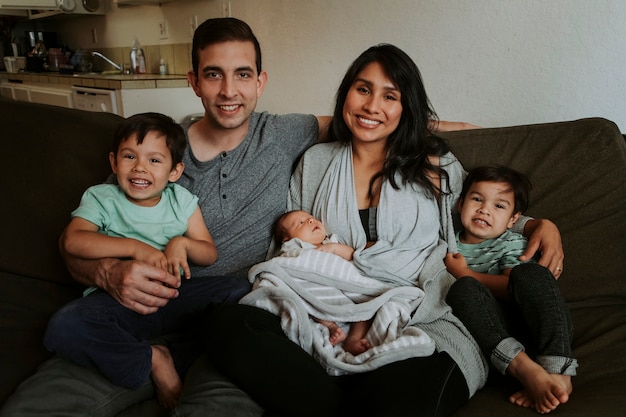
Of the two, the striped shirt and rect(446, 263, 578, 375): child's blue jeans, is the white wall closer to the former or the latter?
the striped shirt

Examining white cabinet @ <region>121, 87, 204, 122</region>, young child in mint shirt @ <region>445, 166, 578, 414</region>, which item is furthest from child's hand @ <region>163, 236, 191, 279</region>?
white cabinet @ <region>121, 87, 204, 122</region>

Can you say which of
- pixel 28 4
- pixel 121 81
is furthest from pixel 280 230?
pixel 28 4

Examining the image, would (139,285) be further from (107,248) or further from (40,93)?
(40,93)

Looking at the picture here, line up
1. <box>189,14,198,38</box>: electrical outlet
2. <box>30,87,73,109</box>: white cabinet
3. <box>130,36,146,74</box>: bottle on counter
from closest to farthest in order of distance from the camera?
<box>189,14,198,38</box>: electrical outlet, <box>30,87,73,109</box>: white cabinet, <box>130,36,146,74</box>: bottle on counter

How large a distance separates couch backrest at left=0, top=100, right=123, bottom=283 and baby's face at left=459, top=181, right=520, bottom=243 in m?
1.25

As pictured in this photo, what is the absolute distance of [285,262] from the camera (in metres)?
1.31

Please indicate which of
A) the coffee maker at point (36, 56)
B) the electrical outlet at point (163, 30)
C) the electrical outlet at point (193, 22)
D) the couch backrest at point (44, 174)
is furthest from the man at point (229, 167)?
the coffee maker at point (36, 56)

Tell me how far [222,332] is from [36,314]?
684 millimetres

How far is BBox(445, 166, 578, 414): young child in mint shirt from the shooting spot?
1040mm

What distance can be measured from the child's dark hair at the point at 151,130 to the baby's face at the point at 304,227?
0.38 meters

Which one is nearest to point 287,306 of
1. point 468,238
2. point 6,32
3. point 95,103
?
point 468,238

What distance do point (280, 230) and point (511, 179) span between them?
0.72 meters

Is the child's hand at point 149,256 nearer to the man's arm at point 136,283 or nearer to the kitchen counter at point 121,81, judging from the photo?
the man's arm at point 136,283

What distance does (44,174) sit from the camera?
1.69 metres
